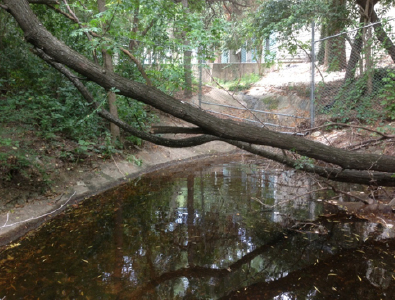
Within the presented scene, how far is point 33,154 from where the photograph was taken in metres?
5.84

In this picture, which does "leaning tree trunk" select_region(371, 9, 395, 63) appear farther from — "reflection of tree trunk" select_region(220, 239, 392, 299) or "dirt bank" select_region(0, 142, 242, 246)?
"reflection of tree trunk" select_region(220, 239, 392, 299)

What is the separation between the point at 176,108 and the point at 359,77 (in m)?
6.92

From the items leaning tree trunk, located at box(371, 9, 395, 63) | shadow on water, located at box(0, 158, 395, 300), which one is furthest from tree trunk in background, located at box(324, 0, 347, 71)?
shadow on water, located at box(0, 158, 395, 300)

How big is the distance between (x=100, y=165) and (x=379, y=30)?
7388 mm

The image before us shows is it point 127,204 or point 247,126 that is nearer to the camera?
point 247,126

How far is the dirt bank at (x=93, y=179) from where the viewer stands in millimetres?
4887

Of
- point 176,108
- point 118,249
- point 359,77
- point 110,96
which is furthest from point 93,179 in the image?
point 359,77

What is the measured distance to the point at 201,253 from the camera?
4.11 meters

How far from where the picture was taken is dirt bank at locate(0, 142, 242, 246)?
4887 mm

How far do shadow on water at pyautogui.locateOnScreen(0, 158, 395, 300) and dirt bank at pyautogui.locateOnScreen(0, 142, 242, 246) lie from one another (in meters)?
0.27

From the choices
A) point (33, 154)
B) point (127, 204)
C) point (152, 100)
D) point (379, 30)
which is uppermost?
point (379, 30)

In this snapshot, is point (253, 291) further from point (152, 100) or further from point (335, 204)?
point (335, 204)

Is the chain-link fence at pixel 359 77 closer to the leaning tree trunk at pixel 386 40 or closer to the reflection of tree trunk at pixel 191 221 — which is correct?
the leaning tree trunk at pixel 386 40

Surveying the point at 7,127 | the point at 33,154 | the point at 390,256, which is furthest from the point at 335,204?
the point at 7,127
